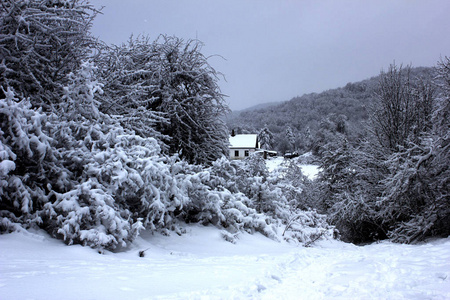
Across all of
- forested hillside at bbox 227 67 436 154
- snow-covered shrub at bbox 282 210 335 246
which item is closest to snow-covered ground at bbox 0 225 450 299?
snow-covered shrub at bbox 282 210 335 246

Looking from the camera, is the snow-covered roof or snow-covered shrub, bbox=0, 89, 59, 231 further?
the snow-covered roof

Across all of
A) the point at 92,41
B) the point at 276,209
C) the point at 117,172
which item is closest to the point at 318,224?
the point at 276,209

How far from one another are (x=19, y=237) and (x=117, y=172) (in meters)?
1.60

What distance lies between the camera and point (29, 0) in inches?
261

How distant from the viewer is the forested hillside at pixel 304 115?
7993 centimetres

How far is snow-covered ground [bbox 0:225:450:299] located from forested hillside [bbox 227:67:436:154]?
6644 cm

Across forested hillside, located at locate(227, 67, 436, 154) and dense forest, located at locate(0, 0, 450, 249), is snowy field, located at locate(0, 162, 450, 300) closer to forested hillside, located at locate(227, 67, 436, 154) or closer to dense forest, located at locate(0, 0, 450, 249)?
dense forest, located at locate(0, 0, 450, 249)

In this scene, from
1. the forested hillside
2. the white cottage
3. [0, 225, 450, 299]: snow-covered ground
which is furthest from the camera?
the forested hillside

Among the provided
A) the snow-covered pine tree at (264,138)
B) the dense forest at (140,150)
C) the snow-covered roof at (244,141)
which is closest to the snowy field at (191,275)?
the dense forest at (140,150)

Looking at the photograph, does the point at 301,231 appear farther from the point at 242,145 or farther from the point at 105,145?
the point at 242,145

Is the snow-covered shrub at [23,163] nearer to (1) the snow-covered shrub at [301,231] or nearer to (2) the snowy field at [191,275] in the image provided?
(2) the snowy field at [191,275]

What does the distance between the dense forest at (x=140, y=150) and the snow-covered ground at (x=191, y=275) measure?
50cm

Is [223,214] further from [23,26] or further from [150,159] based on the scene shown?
[23,26]

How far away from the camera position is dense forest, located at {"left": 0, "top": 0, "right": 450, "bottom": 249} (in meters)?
4.62
